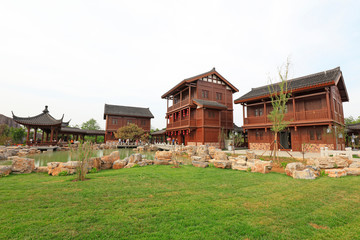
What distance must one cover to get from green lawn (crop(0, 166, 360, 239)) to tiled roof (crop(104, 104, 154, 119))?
1168 inches

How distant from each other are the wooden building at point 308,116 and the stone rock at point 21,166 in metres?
14.1

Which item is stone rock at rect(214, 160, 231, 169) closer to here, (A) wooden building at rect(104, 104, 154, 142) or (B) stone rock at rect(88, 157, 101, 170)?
(B) stone rock at rect(88, 157, 101, 170)

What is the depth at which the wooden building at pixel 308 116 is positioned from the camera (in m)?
13.1

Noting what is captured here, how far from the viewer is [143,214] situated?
2924mm

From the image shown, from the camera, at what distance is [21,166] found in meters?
6.69

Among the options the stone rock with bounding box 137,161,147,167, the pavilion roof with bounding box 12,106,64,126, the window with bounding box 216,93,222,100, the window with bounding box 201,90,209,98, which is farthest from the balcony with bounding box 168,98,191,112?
the pavilion roof with bounding box 12,106,64,126

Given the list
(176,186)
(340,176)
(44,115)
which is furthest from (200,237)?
(44,115)

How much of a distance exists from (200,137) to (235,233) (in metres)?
17.0

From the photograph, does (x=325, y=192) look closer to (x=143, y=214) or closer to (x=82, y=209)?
(x=143, y=214)

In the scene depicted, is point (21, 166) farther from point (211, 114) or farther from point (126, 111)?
point (126, 111)

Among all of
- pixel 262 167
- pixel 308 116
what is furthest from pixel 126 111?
pixel 262 167

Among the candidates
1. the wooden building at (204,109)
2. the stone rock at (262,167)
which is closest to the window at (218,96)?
the wooden building at (204,109)

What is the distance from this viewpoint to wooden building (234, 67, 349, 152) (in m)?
13.1

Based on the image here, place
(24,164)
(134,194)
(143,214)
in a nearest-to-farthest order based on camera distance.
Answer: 1. (143,214)
2. (134,194)
3. (24,164)
